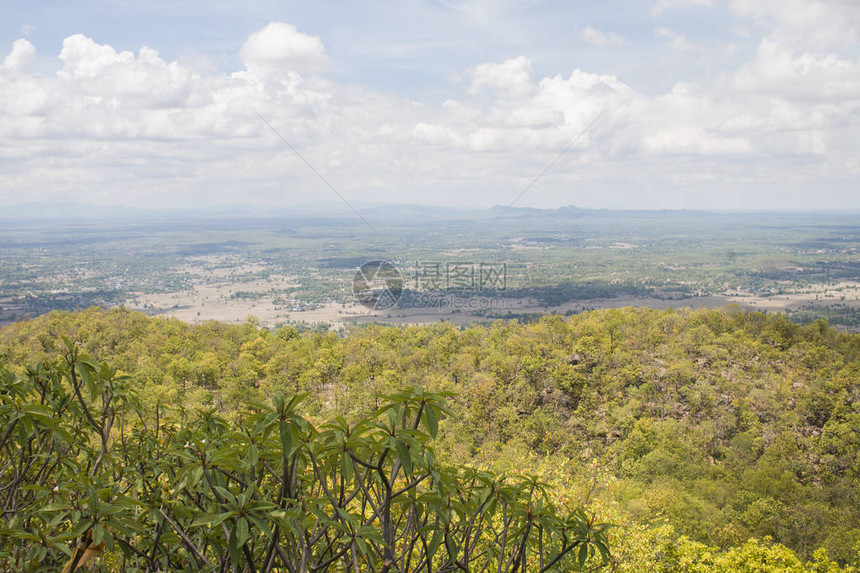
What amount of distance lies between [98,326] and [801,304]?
379ft

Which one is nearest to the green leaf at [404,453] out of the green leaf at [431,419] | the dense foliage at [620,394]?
the green leaf at [431,419]

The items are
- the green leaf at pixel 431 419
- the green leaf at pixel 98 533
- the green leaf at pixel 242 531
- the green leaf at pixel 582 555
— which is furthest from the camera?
the green leaf at pixel 582 555

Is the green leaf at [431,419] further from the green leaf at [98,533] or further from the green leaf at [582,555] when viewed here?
the green leaf at [98,533]

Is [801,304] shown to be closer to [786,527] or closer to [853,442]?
[853,442]

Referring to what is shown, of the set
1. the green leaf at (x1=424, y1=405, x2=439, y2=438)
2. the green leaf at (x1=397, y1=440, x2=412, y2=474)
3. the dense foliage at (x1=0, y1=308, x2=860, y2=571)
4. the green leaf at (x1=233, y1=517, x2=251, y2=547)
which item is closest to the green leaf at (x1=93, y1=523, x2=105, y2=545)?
the green leaf at (x1=233, y1=517, x2=251, y2=547)

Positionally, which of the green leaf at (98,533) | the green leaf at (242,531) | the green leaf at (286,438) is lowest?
the green leaf at (98,533)

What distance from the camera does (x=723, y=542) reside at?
17094 mm

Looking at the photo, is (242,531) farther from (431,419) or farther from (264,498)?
(431,419)

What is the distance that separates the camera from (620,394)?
30.6m

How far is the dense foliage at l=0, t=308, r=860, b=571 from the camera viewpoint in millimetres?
18438

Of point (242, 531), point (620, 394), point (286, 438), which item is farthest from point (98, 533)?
point (620, 394)

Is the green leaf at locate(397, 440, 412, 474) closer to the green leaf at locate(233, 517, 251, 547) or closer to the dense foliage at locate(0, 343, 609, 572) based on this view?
the dense foliage at locate(0, 343, 609, 572)

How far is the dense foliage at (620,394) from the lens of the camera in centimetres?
1844

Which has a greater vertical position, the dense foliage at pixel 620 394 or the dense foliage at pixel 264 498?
the dense foliage at pixel 264 498
